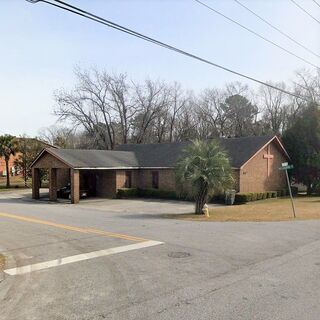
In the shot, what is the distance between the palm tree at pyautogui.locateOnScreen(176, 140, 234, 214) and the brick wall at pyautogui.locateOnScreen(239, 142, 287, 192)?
1074 cm

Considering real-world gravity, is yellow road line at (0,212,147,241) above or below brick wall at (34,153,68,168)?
below

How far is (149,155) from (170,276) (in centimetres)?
3320

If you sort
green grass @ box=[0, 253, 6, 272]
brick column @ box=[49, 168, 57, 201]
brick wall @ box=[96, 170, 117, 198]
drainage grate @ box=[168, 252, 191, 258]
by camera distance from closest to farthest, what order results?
green grass @ box=[0, 253, 6, 272], drainage grate @ box=[168, 252, 191, 258], brick column @ box=[49, 168, 57, 201], brick wall @ box=[96, 170, 117, 198]

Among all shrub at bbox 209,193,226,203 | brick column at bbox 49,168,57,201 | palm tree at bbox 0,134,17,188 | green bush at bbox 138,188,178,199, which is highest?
palm tree at bbox 0,134,17,188

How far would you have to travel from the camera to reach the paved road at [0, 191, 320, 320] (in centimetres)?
691

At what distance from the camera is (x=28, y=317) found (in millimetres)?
6719

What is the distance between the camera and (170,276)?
9.07 m

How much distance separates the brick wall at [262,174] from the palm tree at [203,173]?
35.2ft

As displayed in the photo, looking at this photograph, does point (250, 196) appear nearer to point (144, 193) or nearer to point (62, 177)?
point (144, 193)

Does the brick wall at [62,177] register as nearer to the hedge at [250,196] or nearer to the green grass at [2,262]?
the hedge at [250,196]

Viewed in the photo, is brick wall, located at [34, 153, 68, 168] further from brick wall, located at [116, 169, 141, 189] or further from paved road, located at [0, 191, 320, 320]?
paved road, located at [0, 191, 320, 320]

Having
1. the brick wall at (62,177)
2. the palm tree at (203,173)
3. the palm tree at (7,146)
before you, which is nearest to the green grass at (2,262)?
the palm tree at (203,173)

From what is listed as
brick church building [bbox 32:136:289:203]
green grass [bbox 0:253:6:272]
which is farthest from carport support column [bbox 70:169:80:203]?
green grass [bbox 0:253:6:272]

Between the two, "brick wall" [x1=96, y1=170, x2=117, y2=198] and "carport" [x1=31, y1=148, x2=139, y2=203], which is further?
"brick wall" [x1=96, y1=170, x2=117, y2=198]
